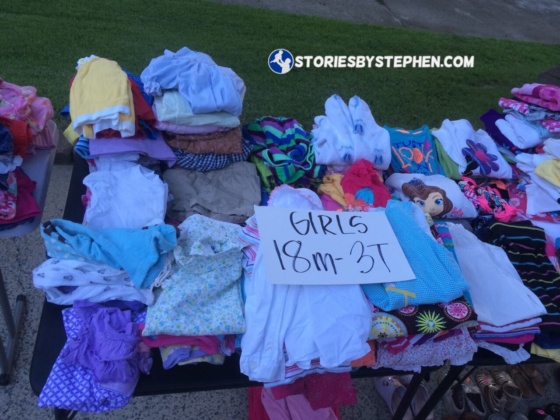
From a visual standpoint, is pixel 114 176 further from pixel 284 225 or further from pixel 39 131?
pixel 284 225

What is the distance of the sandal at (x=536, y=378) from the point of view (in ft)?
7.30

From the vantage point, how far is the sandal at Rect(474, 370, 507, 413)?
210cm

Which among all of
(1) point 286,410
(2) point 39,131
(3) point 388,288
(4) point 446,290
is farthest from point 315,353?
(2) point 39,131

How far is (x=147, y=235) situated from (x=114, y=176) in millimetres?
413

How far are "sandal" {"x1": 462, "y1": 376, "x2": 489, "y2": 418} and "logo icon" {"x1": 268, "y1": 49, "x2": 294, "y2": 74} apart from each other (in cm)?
292

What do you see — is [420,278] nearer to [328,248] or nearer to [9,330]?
[328,248]

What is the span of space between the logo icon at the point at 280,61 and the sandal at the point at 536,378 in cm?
293

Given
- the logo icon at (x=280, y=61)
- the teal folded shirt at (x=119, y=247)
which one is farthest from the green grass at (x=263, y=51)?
the teal folded shirt at (x=119, y=247)

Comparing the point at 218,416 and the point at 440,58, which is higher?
the point at 440,58

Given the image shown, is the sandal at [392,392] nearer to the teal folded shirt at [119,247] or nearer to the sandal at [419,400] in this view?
the sandal at [419,400]

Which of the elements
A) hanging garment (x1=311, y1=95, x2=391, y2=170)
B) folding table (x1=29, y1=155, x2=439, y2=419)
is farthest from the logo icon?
folding table (x1=29, y1=155, x2=439, y2=419)

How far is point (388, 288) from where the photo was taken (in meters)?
1.25

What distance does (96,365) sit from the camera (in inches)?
44.5

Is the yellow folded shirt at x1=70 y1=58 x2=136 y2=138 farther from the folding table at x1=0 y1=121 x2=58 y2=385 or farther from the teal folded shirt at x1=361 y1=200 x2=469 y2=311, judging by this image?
the teal folded shirt at x1=361 y1=200 x2=469 y2=311
